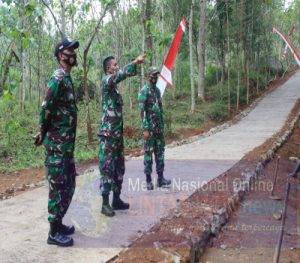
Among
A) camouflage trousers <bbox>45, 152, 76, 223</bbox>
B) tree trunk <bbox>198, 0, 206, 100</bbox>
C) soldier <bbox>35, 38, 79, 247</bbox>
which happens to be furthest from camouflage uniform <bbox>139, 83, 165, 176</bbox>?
tree trunk <bbox>198, 0, 206, 100</bbox>

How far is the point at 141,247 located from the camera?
139 inches

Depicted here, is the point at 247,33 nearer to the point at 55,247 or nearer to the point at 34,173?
the point at 34,173

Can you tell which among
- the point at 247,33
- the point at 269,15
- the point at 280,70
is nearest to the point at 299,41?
the point at 280,70

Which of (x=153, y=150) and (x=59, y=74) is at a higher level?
(x=59, y=74)

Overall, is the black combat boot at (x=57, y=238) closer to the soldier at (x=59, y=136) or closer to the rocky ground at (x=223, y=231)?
the soldier at (x=59, y=136)

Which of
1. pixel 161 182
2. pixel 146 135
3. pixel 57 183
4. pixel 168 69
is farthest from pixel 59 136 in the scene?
pixel 168 69

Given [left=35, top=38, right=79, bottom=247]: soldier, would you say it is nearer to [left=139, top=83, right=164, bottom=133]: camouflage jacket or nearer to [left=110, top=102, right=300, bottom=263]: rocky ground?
[left=110, top=102, right=300, bottom=263]: rocky ground

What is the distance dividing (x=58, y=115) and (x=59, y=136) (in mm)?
193

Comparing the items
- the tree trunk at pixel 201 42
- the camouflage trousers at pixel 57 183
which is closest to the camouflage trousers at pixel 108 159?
the camouflage trousers at pixel 57 183

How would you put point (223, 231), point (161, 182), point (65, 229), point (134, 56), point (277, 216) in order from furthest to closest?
point (134, 56)
point (161, 182)
point (277, 216)
point (223, 231)
point (65, 229)

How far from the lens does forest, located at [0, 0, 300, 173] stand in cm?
915

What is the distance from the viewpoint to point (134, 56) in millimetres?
12625

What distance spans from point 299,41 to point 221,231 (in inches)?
1454

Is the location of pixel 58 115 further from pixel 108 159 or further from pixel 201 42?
pixel 201 42
